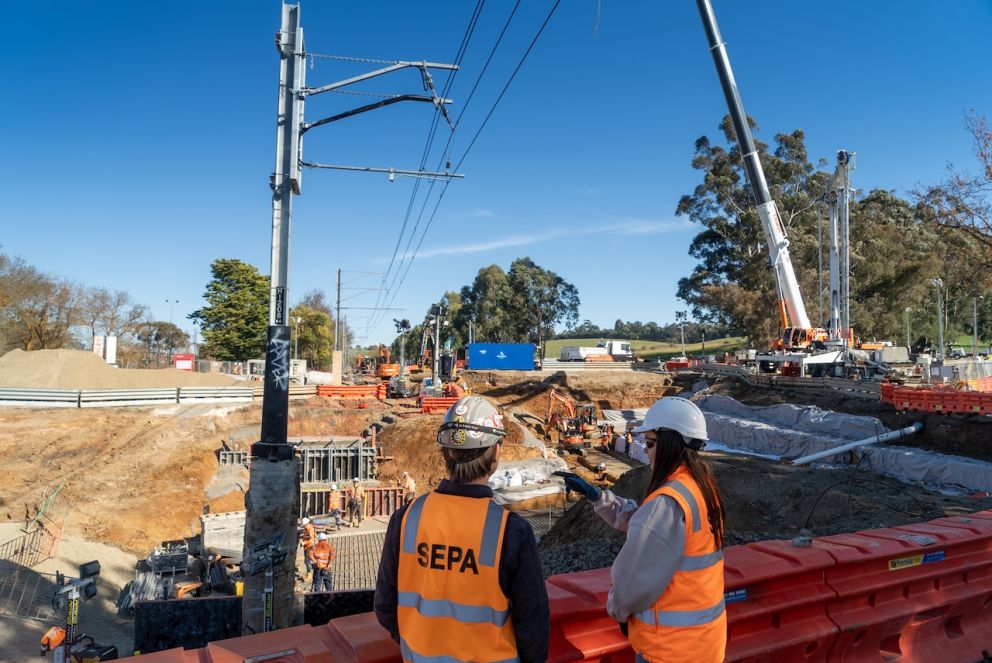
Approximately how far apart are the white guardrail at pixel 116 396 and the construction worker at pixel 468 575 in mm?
27811

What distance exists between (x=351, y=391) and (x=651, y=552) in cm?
3123

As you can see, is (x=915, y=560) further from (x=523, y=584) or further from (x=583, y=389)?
(x=583, y=389)

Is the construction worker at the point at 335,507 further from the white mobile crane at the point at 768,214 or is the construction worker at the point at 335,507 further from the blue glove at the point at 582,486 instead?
the white mobile crane at the point at 768,214

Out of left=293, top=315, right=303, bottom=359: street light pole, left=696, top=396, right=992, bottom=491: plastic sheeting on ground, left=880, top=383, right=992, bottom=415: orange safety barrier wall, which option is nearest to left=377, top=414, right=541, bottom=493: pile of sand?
left=696, top=396, right=992, bottom=491: plastic sheeting on ground

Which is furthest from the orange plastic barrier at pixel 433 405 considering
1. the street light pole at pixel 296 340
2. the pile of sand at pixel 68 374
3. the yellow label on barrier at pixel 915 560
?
the street light pole at pixel 296 340

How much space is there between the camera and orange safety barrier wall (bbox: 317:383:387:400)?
3130 centimetres

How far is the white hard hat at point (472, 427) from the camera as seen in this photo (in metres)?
2.01

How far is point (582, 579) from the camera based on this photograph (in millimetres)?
3127

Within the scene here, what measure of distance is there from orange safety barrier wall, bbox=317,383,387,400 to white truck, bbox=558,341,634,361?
33.7 meters

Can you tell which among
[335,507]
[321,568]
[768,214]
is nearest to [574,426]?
[335,507]

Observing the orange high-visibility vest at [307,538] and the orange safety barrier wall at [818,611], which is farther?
the orange high-visibility vest at [307,538]

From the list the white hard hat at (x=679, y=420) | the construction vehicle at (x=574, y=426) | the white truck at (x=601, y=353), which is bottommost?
the construction vehicle at (x=574, y=426)

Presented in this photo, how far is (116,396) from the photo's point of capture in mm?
25422

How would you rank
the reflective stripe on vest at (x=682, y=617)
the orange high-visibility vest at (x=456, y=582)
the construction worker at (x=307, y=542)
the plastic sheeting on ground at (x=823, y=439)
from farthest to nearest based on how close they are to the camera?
the plastic sheeting on ground at (x=823, y=439) → the construction worker at (x=307, y=542) → the reflective stripe on vest at (x=682, y=617) → the orange high-visibility vest at (x=456, y=582)
